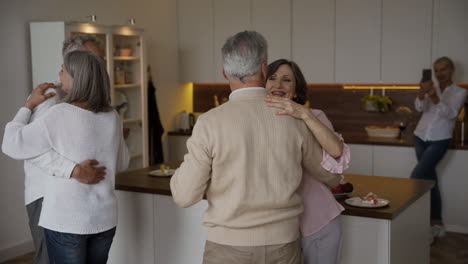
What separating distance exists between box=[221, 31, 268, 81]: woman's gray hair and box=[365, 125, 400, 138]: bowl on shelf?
4133mm

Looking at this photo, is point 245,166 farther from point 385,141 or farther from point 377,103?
point 377,103

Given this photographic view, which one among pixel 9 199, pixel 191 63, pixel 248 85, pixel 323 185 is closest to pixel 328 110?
pixel 191 63

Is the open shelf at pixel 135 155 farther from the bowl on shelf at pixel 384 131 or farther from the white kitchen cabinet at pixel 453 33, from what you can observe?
the white kitchen cabinet at pixel 453 33

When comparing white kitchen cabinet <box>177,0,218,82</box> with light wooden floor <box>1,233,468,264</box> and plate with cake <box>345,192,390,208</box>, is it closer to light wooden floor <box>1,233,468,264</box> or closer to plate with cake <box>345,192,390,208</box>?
light wooden floor <box>1,233,468,264</box>

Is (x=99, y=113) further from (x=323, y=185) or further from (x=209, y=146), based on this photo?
(x=323, y=185)

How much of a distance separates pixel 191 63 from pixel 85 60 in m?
4.39

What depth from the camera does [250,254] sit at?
1938 mm

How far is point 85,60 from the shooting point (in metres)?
2.39

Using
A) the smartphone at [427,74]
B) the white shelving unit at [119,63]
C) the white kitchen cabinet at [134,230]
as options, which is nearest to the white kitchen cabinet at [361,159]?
the smartphone at [427,74]

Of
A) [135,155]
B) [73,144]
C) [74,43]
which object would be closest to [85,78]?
[73,144]

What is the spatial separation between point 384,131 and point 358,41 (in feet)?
3.23

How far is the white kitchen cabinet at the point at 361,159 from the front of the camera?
5.56 meters

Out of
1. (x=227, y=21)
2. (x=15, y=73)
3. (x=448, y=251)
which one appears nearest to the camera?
(x=15, y=73)

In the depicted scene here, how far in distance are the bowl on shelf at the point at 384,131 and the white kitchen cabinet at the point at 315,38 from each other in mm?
680
